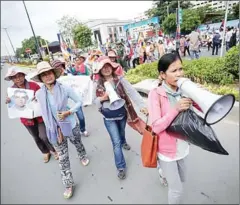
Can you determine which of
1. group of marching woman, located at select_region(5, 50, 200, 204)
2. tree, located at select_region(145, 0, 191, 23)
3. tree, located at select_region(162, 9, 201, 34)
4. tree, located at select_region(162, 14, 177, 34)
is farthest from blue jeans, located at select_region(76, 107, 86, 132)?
tree, located at select_region(145, 0, 191, 23)

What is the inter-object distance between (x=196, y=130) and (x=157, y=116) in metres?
0.32

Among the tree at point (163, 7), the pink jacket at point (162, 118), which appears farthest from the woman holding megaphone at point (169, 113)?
the tree at point (163, 7)

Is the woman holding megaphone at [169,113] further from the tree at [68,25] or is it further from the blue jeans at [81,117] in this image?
the tree at [68,25]

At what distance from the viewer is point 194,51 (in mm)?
9992

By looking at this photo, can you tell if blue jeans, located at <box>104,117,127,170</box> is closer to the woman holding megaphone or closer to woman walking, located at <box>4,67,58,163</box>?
the woman holding megaphone

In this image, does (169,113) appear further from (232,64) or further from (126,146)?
(232,64)

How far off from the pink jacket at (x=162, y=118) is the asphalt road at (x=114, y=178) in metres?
0.99

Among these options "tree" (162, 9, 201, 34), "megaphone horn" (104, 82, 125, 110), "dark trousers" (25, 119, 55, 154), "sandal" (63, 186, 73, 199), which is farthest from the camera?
"tree" (162, 9, 201, 34)

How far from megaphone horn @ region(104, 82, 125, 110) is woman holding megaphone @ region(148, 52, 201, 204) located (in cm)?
64

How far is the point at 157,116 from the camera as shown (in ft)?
4.85

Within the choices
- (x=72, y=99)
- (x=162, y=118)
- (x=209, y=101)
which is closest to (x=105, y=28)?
(x=72, y=99)

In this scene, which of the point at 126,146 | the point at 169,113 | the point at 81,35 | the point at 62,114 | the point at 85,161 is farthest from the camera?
the point at 81,35

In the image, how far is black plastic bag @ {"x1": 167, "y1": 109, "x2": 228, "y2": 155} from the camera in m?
1.22

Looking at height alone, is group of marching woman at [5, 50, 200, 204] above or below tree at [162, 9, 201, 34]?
above
